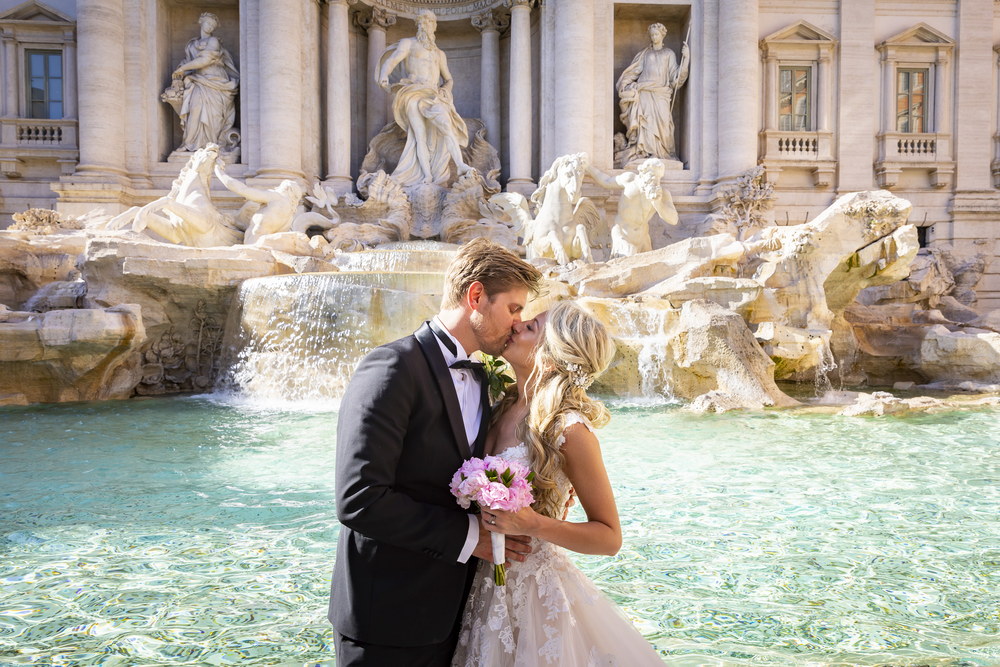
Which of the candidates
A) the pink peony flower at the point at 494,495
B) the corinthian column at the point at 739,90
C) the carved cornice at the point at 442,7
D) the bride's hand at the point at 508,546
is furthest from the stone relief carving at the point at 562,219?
the pink peony flower at the point at 494,495

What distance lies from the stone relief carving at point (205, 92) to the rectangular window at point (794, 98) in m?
11.1

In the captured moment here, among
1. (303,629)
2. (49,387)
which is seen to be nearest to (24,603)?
Result: (303,629)

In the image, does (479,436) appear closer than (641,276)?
Yes

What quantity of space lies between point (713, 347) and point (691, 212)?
7560mm

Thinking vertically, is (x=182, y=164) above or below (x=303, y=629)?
above

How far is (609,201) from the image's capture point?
13.7m

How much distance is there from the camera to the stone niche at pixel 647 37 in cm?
1471

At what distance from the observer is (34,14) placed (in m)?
13.9

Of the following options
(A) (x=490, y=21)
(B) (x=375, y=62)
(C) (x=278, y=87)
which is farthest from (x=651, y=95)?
(C) (x=278, y=87)

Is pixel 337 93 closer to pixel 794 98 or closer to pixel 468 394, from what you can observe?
pixel 794 98

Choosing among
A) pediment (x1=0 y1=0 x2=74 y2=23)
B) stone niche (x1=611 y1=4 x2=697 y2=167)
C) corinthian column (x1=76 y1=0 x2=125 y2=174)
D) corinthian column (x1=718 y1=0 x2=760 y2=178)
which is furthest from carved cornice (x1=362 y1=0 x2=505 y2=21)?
pediment (x1=0 y1=0 x2=74 y2=23)

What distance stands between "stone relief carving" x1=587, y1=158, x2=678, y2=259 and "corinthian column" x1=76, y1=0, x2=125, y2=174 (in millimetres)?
8911

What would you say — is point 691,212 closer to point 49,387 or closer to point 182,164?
point 182,164

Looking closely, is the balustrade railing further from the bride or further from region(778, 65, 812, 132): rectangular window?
the bride
